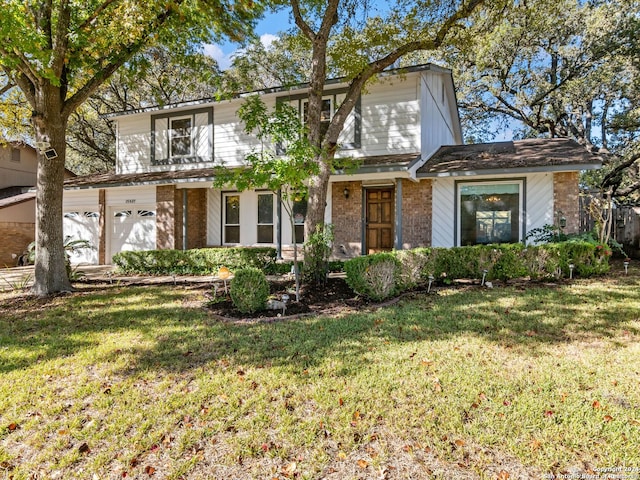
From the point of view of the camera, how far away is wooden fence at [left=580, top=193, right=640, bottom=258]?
11375 millimetres

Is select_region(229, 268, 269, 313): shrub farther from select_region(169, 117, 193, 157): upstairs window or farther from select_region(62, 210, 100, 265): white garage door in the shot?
select_region(62, 210, 100, 265): white garage door

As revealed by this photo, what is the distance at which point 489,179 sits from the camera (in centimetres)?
1060

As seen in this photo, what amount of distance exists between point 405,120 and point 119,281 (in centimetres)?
921

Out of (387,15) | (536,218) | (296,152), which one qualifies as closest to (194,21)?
(387,15)

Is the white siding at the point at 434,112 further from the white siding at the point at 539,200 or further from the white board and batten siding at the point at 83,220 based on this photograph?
the white board and batten siding at the point at 83,220

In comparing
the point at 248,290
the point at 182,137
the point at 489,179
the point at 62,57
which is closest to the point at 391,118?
the point at 489,179

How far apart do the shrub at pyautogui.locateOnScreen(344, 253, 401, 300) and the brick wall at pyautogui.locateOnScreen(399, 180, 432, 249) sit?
4.68m

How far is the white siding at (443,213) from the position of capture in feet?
36.0

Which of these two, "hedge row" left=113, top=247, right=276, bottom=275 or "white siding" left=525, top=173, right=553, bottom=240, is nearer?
"white siding" left=525, top=173, right=553, bottom=240

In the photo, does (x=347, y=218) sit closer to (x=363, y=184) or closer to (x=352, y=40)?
(x=363, y=184)

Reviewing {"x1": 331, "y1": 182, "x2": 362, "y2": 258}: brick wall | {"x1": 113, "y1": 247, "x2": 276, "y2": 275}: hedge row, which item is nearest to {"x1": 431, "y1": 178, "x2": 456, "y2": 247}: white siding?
{"x1": 331, "y1": 182, "x2": 362, "y2": 258}: brick wall

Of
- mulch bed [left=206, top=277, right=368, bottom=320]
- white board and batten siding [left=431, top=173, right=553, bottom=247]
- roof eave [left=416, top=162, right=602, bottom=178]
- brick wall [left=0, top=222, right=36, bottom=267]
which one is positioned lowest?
mulch bed [left=206, top=277, right=368, bottom=320]

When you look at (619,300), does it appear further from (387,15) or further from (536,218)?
(387,15)

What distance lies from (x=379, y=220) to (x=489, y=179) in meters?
3.37
